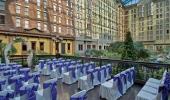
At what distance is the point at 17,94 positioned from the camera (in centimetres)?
645

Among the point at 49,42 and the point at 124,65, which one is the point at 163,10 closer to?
the point at 49,42

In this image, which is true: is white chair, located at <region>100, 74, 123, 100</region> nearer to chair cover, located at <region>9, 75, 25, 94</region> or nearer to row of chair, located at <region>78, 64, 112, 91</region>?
row of chair, located at <region>78, 64, 112, 91</region>

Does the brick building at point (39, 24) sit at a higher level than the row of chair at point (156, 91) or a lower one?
higher

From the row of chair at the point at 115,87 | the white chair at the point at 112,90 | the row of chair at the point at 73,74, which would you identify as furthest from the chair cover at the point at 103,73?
the white chair at the point at 112,90

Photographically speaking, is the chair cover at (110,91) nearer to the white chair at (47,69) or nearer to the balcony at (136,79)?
the balcony at (136,79)

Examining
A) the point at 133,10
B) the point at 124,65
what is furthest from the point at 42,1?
the point at 133,10

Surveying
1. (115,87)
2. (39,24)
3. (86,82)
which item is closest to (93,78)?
(86,82)

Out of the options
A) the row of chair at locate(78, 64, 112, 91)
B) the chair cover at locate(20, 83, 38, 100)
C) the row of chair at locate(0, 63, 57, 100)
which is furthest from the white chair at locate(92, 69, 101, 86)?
the chair cover at locate(20, 83, 38, 100)

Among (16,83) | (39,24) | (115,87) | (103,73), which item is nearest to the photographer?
(16,83)

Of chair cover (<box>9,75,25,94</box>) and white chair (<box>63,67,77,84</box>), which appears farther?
white chair (<box>63,67,77,84</box>)

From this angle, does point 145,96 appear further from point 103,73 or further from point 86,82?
point 103,73

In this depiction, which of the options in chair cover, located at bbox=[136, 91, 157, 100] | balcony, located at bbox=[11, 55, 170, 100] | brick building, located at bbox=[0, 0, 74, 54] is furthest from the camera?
brick building, located at bbox=[0, 0, 74, 54]

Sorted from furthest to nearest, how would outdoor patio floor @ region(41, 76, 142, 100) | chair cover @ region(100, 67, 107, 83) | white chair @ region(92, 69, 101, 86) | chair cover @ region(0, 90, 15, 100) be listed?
1. chair cover @ region(100, 67, 107, 83)
2. white chair @ region(92, 69, 101, 86)
3. outdoor patio floor @ region(41, 76, 142, 100)
4. chair cover @ region(0, 90, 15, 100)

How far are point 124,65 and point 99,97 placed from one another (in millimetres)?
4435
